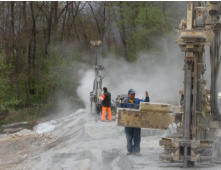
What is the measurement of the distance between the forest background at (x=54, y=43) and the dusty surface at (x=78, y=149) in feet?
22.1

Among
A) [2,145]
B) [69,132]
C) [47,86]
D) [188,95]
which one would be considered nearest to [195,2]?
[188,95]

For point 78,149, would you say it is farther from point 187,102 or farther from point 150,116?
point 187,102

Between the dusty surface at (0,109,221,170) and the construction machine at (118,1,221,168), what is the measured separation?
41 cm

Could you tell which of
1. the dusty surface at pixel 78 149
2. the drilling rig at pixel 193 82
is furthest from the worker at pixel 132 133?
the drilling rig at pixel 193 82

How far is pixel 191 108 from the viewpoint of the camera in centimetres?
788

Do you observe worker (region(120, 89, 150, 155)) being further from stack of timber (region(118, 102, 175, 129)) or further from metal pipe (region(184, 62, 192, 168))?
metal pipe (region(184, 62, 192, 168))

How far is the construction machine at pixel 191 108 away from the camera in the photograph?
751 cm

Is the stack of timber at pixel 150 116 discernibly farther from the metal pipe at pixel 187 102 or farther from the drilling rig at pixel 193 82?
the metal pipe at pixel 187 102

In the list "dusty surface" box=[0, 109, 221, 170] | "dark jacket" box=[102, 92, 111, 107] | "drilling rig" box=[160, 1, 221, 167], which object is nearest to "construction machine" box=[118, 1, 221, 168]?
"drilling rig" box=[160, 1, 221, 167]

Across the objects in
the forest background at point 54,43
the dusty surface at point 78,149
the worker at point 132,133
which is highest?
the forest background at point 54,43

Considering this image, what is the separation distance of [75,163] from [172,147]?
2.48 meters

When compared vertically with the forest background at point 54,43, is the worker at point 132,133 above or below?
below

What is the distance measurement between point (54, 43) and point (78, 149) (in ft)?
83.6

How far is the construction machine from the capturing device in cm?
751
